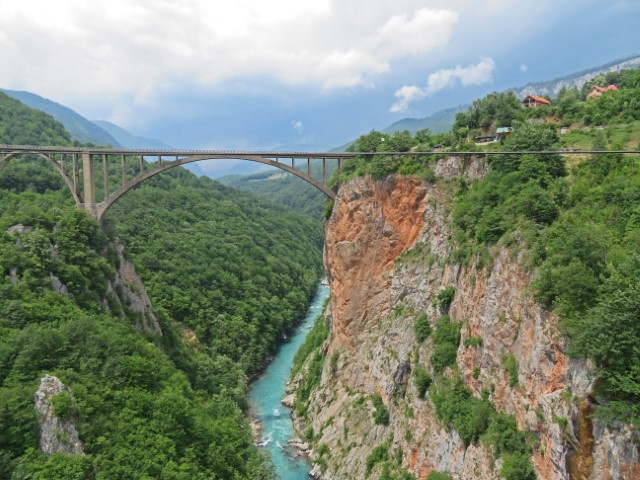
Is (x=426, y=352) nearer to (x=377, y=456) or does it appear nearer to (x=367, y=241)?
(x=377, y=456)

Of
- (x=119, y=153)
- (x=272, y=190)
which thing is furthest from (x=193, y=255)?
(x=272, y=190)

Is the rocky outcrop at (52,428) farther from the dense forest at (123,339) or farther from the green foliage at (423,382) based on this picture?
the green foliage at (423,382)

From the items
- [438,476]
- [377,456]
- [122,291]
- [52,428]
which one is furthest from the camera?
[122,291]

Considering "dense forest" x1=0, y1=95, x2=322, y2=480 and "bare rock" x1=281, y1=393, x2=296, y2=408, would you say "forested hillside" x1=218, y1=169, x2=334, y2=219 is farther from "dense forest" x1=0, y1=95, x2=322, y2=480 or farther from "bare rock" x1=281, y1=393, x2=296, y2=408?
"bare rock" x1=281, y1=393, x2=296, y2=408

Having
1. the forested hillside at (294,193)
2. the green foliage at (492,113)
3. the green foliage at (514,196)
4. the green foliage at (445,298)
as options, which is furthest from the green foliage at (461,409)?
the forested hillside at (294,193)

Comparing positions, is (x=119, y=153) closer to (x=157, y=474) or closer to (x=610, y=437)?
(x=157, y=474)

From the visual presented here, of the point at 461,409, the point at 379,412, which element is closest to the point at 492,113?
the point at 461,409
